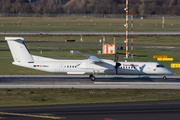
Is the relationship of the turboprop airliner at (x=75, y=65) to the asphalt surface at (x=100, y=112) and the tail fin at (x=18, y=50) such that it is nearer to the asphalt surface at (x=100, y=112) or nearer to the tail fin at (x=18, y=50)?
the tail fin at (x=18, y=50)

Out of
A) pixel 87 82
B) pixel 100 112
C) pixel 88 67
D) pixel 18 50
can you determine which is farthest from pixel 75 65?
pixel 100 112

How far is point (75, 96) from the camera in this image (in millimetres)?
30125

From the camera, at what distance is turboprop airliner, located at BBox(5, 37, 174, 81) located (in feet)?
119

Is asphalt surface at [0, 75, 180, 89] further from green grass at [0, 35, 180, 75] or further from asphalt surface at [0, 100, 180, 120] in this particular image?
asphalt surface at [0, 100, 180, 120]

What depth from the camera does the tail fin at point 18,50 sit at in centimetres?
3606

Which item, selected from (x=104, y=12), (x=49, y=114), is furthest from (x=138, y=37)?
(x=104, y=12)

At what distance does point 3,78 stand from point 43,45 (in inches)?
1397

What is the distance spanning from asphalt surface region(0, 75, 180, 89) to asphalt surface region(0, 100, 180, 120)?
8.45m

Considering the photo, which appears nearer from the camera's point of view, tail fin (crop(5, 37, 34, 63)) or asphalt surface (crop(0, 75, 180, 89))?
asphalt surface (crop(0, 75, 180, 89))

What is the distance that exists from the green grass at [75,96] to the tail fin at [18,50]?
17.1 feet

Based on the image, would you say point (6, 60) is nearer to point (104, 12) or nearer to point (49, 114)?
point (49, 114)

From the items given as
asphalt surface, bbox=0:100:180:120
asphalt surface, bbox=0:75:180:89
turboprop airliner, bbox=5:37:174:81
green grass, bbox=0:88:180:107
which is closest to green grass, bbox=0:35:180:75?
asphalt surface, bbox=0:75:180:89

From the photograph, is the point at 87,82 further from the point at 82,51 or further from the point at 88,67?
the point at 82,51

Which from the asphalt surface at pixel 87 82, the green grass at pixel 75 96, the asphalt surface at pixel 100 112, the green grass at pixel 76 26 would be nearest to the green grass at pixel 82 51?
the asphalt surface at pixel 87 82
